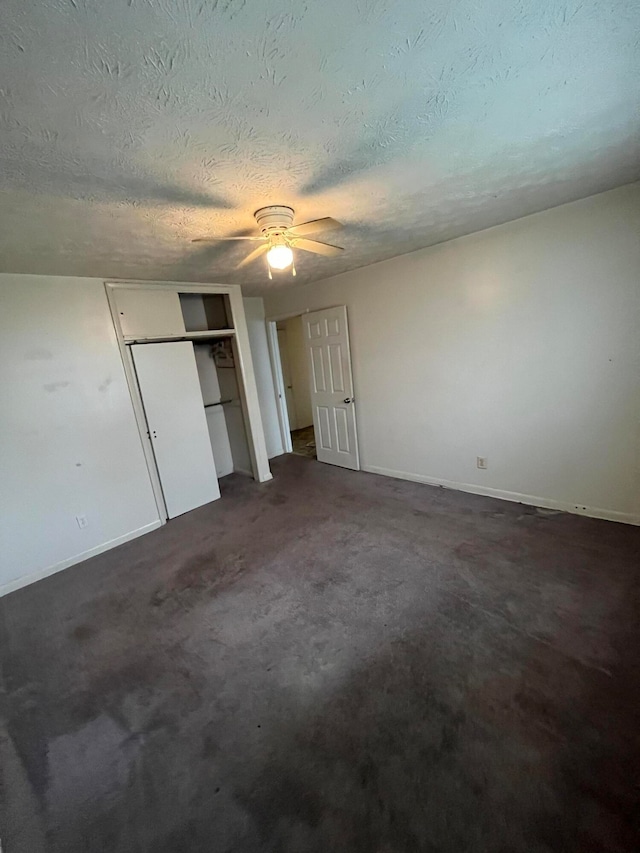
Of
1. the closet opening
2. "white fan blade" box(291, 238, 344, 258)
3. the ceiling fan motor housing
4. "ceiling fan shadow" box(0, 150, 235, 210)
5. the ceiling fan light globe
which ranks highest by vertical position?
"ceiling fan shadow" box(0, 150, 235, 210)

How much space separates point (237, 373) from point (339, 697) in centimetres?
347

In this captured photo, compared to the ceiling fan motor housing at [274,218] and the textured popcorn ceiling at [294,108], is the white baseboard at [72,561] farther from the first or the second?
the ceiling fan motor housing at [274,218]

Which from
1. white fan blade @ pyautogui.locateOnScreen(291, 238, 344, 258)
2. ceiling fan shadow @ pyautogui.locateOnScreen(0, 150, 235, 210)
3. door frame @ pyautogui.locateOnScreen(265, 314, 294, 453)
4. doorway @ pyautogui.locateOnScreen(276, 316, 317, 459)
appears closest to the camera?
ceiling fan shadow @ pyautogui.locateOnScreen(0, 150, 235, 210)

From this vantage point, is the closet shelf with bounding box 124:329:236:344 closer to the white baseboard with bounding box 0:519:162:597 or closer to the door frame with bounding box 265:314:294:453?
the door frame with bounding box 265:314:294:453

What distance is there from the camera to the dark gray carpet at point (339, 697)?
1243mm

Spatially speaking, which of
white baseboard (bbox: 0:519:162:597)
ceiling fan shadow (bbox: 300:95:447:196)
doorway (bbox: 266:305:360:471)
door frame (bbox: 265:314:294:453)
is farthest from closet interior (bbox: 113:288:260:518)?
ceiling fan shadow (bbox: 300:95:447:196)

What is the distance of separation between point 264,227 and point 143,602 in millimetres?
2677

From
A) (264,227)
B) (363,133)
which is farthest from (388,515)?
(363,133)

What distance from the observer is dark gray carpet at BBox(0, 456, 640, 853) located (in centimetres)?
124

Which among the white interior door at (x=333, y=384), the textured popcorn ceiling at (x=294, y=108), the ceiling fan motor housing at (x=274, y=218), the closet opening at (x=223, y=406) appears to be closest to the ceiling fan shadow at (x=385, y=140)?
the textured popcorn ceiling at (x=294, y=108)

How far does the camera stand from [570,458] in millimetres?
2916

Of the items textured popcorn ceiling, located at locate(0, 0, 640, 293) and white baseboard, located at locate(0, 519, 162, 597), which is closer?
textured popcorn ceiling, located at locate(0, 0, 640, 293)

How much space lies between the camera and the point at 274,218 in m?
1.98

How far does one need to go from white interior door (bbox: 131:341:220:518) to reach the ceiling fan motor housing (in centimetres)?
209
